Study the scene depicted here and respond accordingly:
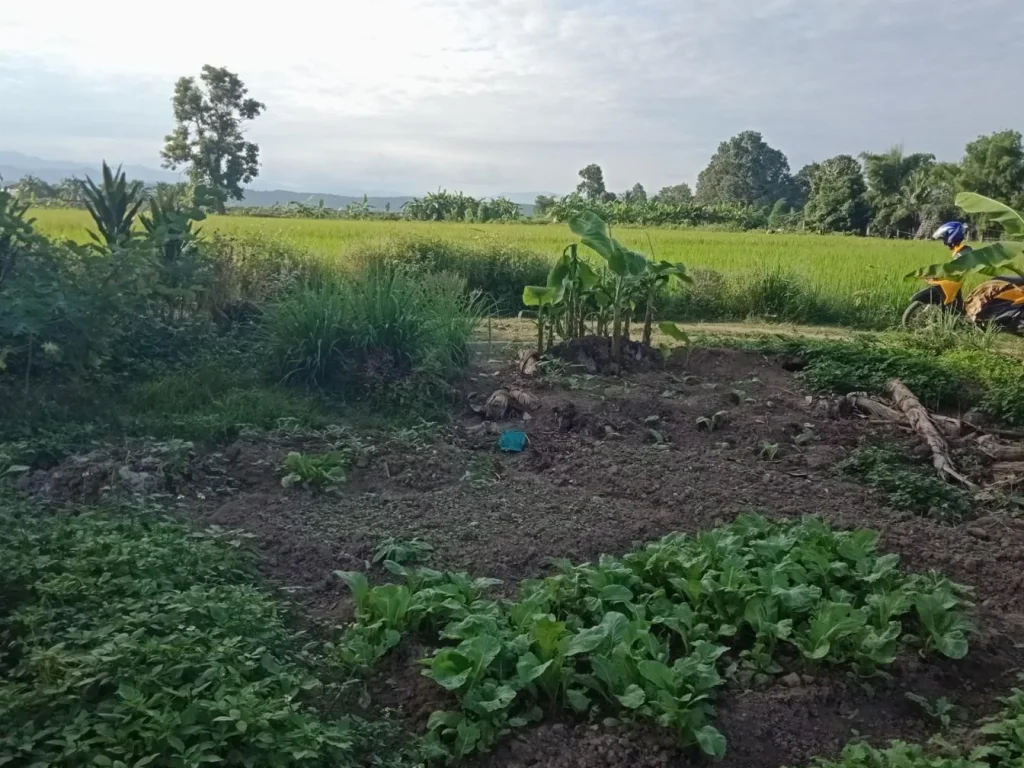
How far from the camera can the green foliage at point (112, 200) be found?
276 inches

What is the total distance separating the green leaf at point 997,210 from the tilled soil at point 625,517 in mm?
1980

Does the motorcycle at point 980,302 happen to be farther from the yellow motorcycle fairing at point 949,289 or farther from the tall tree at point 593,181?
the tall tree at point 593,181

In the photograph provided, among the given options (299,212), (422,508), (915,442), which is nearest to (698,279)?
(915,442)

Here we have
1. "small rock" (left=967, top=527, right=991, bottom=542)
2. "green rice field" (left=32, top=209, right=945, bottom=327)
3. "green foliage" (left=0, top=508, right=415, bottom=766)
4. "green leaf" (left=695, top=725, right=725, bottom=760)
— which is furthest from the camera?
"green rice field" (left=32, top=209, right=945, bottom=327)

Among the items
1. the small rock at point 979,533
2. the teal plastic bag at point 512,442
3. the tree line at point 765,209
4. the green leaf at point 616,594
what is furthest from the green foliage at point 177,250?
the tree line at point 765,209

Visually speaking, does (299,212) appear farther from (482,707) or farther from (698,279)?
(482,707)

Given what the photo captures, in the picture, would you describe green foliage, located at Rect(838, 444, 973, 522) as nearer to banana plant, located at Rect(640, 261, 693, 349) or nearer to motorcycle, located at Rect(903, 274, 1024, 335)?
banana plant, located at Rect(640, 261, 693, 349)

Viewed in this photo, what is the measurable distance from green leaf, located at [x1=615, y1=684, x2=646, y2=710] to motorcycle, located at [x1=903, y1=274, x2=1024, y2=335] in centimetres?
797

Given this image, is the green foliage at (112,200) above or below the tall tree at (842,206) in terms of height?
below

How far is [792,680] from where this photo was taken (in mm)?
2896

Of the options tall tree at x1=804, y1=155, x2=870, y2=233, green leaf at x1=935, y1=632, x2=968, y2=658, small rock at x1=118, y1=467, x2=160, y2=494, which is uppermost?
tall tree at x1=804, y1=155, x2=870, y2=233

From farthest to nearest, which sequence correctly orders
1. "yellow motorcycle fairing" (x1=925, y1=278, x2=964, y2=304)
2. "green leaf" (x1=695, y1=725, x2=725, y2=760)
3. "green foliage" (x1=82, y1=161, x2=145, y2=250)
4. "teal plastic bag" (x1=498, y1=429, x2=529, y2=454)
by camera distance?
"yellow motorcycle fairing" (x1=925, y1=278, x2=964, y2=304) → "green foliage" (x1=82, y1=161, x2=145, y2=250) → "teal plastic bag" (x1=498, y1=429, x2=529, y2=454) → "green leaf" (x1=695, y1=725, x2=725, y2=760)

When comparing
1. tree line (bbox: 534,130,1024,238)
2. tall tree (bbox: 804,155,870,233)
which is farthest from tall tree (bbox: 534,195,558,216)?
tall tree (bbox: 804,155,870,233)

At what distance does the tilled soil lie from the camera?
8.99 ft
